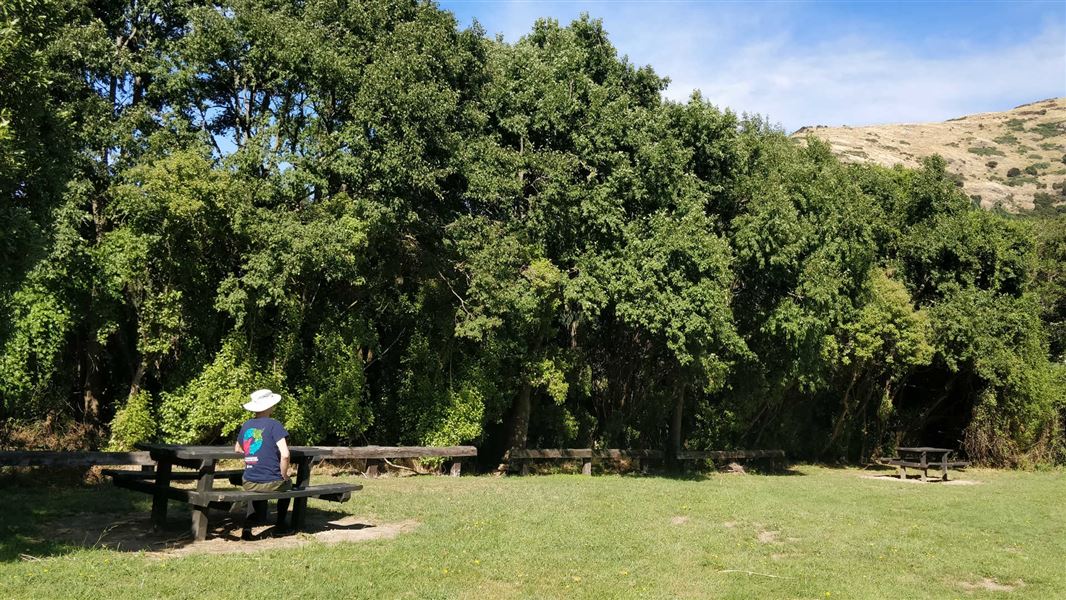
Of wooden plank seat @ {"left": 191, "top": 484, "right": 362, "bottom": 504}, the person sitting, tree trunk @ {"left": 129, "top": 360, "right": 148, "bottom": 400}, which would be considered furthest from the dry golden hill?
the person sitting

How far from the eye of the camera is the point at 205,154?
16812mm

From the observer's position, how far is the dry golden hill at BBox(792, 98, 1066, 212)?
3364 inches

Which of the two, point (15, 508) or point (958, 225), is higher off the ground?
point (958, 225)

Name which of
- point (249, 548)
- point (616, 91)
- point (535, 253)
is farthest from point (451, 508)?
point (616, 91)

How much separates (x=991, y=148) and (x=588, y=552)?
122 m

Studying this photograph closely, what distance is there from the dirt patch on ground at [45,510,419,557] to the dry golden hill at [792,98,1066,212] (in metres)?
76.7

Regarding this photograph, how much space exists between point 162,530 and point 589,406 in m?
16.6

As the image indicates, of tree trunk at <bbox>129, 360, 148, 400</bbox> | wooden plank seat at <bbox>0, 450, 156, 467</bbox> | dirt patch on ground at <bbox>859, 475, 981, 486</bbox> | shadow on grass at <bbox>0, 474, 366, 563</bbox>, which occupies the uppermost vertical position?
tree trunk at <bbox>129, 360, 148, 400</bbox>

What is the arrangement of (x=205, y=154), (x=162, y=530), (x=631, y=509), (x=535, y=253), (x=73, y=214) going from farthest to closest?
(x=535, y=253) < (x=205, y=154) < (x=73, y=214) < (x=631, y=509) < (x=162, y=530)

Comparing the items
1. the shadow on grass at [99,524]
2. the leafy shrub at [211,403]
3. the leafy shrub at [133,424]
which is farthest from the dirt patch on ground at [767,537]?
the leafy shrub at [133,424]

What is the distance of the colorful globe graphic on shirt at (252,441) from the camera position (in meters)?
9.12

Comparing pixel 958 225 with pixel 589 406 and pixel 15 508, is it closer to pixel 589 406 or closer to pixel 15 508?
pixel 589 406

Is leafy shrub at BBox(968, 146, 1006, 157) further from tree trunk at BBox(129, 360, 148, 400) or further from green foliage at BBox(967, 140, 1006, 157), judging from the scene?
tree trunk at BBox(129, 360, 148, 400)

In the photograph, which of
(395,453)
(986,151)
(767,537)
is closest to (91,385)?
(395,453)
